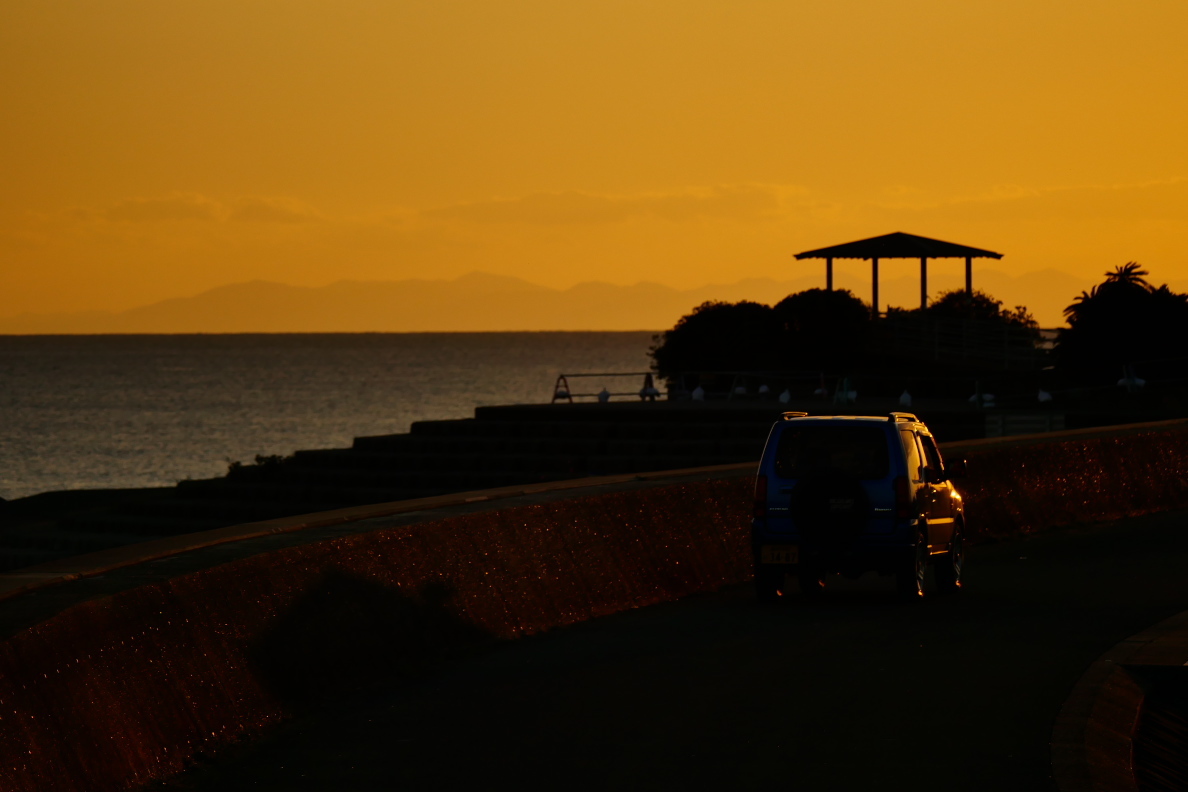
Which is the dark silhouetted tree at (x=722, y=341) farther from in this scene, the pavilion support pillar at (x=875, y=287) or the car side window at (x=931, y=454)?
the car side window at (x=931, y=454)

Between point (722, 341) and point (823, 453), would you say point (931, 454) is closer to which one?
point (823, 453)

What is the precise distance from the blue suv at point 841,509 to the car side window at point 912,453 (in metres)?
0.01

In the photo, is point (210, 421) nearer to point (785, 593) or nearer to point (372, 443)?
point (372, 443)

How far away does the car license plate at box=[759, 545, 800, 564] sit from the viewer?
45.3 feet

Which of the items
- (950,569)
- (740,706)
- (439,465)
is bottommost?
(740,706)

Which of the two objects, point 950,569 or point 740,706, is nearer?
point 740,706

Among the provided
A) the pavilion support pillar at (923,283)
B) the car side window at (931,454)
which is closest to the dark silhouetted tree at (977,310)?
the pavilion support pillar at (923,283)

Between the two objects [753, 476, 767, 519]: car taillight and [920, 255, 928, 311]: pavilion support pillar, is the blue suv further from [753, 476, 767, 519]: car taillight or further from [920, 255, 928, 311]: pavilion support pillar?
[920, 255, 928, 311]: pavilion support pillar

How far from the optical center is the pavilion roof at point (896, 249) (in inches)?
2191

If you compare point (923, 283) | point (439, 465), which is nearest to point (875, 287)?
point (923, 283)

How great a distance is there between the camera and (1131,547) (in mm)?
18344

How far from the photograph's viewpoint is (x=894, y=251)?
182ft

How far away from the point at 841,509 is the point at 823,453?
802 mm

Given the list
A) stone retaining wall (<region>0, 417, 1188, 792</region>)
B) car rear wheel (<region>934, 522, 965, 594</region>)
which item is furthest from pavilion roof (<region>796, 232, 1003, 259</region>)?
car rear wheel (<region>934, 522, 965, 594</region>)
